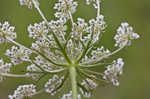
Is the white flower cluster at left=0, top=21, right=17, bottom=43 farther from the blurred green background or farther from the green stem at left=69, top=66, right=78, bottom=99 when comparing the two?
the blurred green background

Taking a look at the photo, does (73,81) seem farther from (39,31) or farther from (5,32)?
(5,32)

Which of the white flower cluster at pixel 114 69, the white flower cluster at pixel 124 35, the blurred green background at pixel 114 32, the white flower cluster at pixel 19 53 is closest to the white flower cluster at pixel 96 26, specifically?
the white flower cluster at pixel 124 35

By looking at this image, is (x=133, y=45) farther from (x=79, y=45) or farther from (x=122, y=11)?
(x=79, y=45)

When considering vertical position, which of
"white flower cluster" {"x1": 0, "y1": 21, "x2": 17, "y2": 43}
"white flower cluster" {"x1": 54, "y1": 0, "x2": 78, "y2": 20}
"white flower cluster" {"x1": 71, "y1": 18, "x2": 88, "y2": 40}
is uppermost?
"white flower cluster" {"x1": 54, "y1": 0, "x2": 78, "y2": 20}

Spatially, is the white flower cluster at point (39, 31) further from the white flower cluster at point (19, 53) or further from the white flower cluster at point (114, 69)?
the white flower cluster at point (114, 69)

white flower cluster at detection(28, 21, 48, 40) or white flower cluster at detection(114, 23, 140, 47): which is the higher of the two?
white flower cluster at detection(28, 21, 48, 40)

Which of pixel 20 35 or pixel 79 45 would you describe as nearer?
pixel 79 45

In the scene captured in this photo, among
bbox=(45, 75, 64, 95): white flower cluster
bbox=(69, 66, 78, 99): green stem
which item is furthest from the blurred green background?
bbox=(69, 66, 78, 99): green stem

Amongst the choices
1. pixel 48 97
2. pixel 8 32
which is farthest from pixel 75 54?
pixel 48 97
